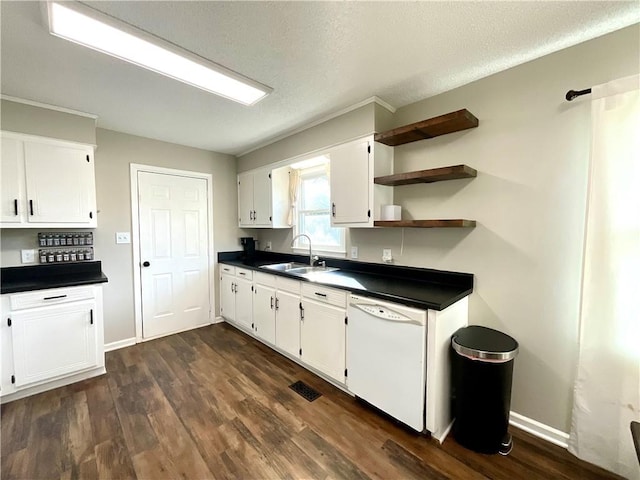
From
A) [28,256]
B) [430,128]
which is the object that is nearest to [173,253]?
[28,256]


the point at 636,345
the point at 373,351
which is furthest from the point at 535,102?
the point at 373,351

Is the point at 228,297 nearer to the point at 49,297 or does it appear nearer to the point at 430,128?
the point at 49,297

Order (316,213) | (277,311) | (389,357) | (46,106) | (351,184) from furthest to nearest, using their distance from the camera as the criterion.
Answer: (316,213) < (277,311) < (351,184) < (46,106) < (389,357)

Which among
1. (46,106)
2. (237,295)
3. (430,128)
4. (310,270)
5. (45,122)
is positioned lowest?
(237,295)

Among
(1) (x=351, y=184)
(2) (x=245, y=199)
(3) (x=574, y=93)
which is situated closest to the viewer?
(3) (x=574, y=93)

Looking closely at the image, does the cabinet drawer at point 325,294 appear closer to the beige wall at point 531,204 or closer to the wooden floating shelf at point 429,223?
the wooden floating shelf at point 429,223

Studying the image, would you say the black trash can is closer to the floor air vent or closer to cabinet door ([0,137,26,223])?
the floor air vent

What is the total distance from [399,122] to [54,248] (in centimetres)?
356

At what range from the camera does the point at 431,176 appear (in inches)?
79.0

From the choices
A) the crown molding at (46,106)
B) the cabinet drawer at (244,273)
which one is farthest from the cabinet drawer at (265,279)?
the crown molding at (46,106)

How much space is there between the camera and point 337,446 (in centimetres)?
172

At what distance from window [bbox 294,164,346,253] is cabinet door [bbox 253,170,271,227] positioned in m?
0.40

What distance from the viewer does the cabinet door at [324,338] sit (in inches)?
87.4

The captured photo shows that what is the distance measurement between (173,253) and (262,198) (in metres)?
1.36
